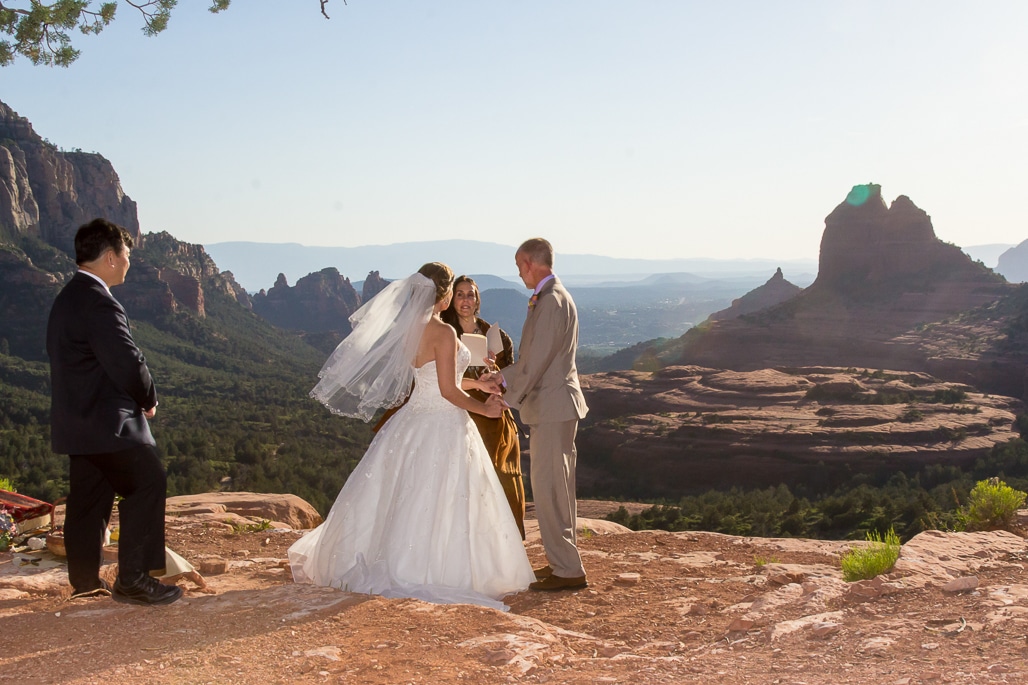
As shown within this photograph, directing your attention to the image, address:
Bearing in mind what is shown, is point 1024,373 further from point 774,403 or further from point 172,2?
point 172,2

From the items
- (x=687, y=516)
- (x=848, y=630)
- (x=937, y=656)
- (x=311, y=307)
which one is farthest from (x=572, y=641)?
(x=311, y=307)

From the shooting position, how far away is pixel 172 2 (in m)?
8.34

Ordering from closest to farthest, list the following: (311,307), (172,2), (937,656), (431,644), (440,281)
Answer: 1. (937,656)
2. (431,644)
3. (440,281)
4. (172,2)
5. (311,307)

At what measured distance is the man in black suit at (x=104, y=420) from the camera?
5.04 m

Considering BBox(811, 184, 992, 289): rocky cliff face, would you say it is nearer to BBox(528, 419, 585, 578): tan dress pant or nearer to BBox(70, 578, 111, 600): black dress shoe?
BBox(528, 419, 585, 578): tan dress pant

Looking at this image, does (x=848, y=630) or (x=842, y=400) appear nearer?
(x=848, y=630)

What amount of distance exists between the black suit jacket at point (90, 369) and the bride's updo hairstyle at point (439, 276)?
6.72 feet

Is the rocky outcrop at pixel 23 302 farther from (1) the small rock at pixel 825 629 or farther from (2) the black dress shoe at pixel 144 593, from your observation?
(1) the small rock at pixel 825 629

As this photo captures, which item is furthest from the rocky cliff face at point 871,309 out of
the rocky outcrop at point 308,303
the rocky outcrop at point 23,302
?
the rocky outcrop at point 308,303

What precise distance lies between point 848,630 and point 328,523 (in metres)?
3.67

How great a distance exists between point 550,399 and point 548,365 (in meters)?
0.25

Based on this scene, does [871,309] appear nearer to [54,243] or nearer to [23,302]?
[23,302]

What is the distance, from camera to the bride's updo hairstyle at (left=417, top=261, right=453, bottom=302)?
20.0 ft

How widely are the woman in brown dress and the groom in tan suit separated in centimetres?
121
